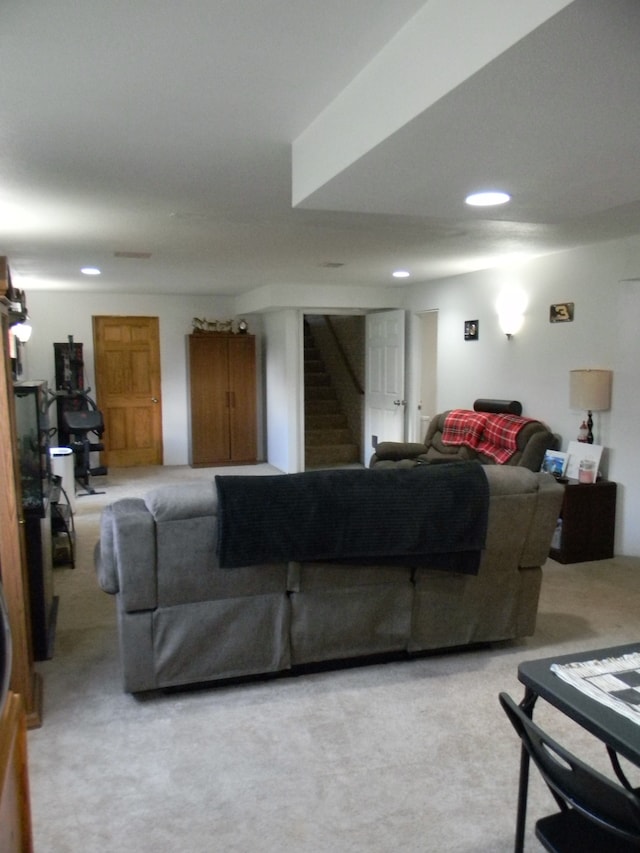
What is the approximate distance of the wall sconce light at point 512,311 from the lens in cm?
544

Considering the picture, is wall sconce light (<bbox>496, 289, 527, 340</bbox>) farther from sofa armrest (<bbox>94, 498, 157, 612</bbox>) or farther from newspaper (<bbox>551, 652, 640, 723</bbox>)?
newspaper (<bbox>551, 652, 640, 723</bbox>)

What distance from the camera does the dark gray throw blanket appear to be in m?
2.57

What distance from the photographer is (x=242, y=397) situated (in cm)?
827

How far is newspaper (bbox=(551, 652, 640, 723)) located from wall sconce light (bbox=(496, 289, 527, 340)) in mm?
4177

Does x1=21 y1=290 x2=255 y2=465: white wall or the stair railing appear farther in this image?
the stair railing

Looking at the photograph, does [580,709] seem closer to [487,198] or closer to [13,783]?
[13,783]

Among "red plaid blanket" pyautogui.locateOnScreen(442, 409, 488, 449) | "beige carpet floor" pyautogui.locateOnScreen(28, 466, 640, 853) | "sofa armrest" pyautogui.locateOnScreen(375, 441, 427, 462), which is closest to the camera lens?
"beige carpet floor" pyautogui.locateOnScreen(28, 466, 640, 853)

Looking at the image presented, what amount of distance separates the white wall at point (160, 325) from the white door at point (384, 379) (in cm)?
157

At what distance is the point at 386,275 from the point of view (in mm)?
6363

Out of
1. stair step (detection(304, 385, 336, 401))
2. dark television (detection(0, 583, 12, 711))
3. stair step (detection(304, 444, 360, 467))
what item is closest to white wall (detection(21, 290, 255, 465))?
stair step (detection(304, 444, 360, 467))

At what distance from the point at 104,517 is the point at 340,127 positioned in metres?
1.72

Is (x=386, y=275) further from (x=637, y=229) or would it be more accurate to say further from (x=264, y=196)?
(x=264, y=196)

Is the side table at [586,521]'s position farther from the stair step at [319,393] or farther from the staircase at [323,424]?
the stair step at [319,393]

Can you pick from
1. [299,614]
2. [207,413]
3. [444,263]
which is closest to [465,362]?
[444,263]
